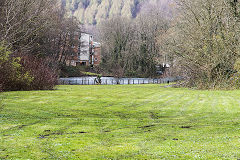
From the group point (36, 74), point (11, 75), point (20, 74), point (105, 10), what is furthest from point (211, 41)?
point (105, 10)

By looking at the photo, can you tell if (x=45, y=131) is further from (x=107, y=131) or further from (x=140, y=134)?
(x=140, y=134)

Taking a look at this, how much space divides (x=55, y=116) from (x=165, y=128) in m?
5.19

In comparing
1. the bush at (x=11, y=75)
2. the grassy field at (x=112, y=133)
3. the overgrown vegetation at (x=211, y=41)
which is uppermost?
the overgrown vegetation at (x=211, y=41)

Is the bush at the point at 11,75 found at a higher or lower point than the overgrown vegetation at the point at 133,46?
lower

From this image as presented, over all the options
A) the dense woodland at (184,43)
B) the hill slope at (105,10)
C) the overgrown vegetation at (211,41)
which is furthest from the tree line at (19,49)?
the hill slope at (105,10)

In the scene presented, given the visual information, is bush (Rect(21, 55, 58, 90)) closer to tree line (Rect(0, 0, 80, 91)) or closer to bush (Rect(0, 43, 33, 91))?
tree line (Rect(0, 0, 80, 91))

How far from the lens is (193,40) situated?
32.1 meters

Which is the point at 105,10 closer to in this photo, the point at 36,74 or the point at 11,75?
the point at 36,74

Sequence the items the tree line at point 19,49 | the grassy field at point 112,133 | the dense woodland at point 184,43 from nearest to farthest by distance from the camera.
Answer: the grassy field at point 112,133 < the tree line at point 19,49 < the dense woodland at point 184,43

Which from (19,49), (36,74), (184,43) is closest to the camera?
(36,74)

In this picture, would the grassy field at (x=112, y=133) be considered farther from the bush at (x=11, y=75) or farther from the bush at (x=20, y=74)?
the bush at (x=20, y=74)

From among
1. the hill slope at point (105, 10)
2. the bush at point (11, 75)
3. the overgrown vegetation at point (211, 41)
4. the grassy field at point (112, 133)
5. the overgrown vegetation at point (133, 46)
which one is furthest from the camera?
the hill slope at point (105, 10)

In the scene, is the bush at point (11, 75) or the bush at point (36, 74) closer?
the bush at point (11, 75)

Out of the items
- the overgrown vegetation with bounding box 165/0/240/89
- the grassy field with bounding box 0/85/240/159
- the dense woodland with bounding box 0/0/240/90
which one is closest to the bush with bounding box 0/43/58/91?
the dense woodland with bounding box 0/0/240/90
